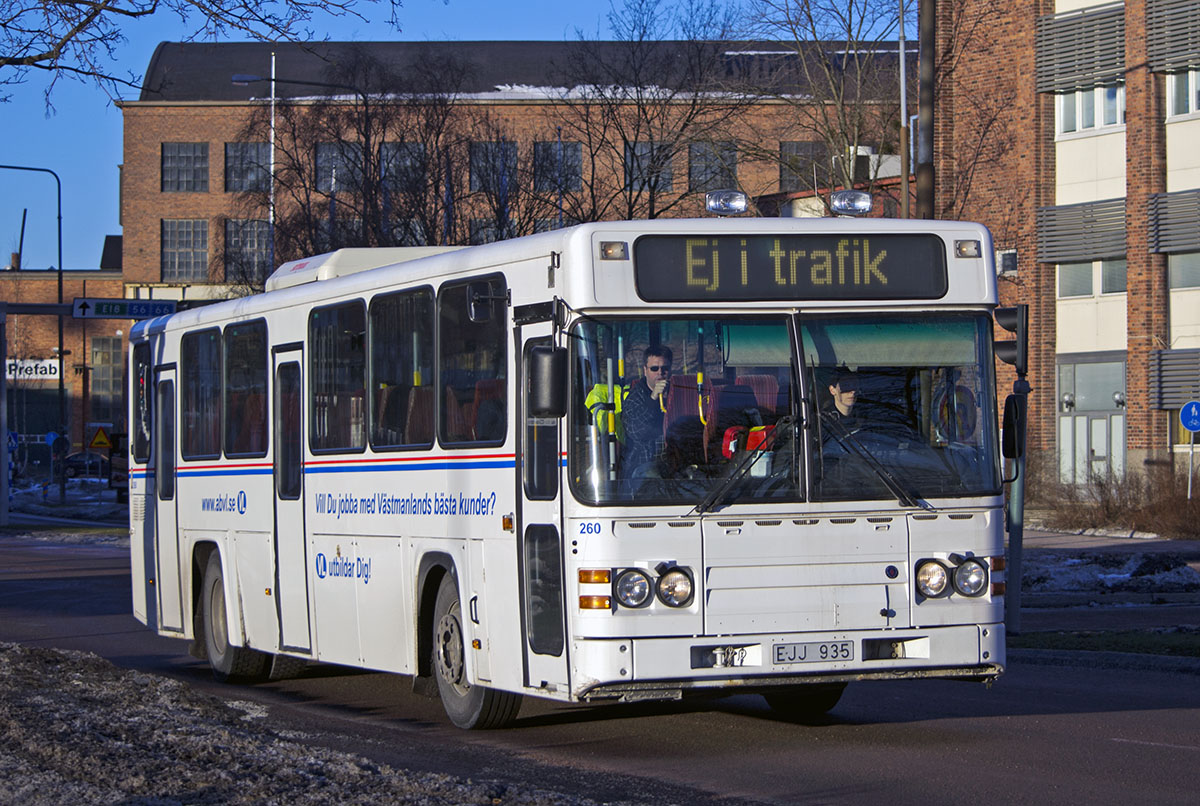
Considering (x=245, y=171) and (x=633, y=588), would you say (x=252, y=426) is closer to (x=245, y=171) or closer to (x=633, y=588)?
(x=633, y=588)

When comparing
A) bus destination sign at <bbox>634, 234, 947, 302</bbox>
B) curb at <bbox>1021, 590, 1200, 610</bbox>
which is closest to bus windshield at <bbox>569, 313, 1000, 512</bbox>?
bus destination sign at <bbox>634, 234, 947, 302</bbox>

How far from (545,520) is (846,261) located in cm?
224

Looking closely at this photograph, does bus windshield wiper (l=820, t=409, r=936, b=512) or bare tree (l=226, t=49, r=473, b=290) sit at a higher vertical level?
bare tree (l=226, t=49, r=473, b=290)

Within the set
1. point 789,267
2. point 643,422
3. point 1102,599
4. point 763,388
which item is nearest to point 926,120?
point 1102,599

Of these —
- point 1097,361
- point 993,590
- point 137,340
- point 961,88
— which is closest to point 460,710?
point 993,590

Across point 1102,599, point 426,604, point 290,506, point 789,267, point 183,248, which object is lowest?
point 1102,599

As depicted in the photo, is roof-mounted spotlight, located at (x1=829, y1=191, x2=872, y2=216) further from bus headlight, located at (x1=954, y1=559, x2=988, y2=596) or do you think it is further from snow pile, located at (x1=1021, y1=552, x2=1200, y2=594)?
snow pile, located at (x1=1021, y1=552, x2=1200, y2=594)

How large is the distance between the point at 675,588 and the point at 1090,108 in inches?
1614

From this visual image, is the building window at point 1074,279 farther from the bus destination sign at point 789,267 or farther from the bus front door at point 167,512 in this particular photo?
the bus destination sign at point 789,267

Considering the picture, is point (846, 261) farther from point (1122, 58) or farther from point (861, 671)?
point (1122, 58)

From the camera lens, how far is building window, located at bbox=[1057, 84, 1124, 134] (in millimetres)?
46250

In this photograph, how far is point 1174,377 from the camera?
44562mm

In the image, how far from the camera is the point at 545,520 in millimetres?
9719

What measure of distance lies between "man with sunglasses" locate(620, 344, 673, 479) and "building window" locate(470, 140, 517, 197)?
30.6 metres
